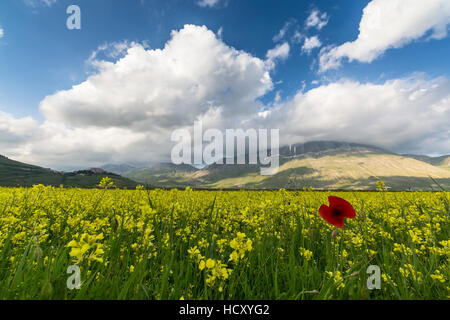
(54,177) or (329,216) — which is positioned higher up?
(329,216)

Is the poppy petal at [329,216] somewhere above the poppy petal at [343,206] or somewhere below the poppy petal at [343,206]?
below

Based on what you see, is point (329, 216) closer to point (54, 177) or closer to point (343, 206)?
point (343, 206)

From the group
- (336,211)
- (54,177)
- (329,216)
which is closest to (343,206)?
(336,211)

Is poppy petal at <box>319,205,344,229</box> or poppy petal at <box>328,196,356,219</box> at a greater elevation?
poppy petal at <box>328,196,356,219</box>

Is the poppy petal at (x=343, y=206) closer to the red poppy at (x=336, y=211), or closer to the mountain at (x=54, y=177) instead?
the red poppy at (x=336, y=211)

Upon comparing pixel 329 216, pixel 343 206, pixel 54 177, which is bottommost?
pixel 54 177

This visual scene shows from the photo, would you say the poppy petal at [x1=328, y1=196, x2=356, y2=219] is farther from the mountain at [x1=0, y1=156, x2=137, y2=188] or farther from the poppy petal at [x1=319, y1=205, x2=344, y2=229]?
the mountain at [x1=0, y1=156, x2=137, y2=188]

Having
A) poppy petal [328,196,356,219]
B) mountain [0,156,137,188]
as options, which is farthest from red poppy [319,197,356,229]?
mountain [0,156,137,188]

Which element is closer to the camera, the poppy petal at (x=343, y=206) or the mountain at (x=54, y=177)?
the poppy petal at (x=343, y=206)

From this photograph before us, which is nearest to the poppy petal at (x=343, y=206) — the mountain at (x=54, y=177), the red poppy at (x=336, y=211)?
the red poppy at (x=336, y=211)

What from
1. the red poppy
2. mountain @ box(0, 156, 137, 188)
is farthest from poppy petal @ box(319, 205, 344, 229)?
mountain @ box(0, 156, 137, 188)

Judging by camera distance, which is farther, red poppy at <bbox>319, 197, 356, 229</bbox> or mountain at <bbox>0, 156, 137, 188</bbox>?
mountain at <bbox>0, 156, 137, 188</bbox>
